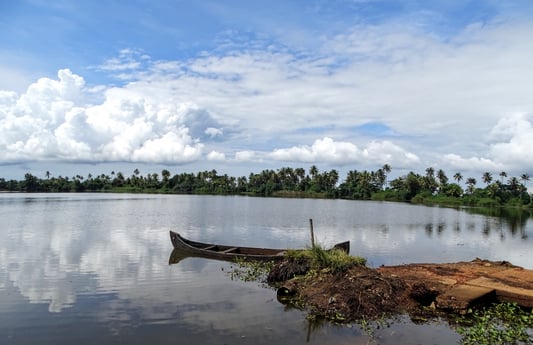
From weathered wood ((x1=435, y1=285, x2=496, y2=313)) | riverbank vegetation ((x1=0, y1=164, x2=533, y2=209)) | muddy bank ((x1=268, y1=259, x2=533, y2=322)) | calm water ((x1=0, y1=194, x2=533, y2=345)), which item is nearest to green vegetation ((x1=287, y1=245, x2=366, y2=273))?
muddy bank ((x1=268, y1=259, x2=533, y2=322))

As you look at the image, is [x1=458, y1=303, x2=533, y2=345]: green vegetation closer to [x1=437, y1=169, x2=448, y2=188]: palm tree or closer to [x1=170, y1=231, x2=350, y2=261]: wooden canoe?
[x1=170, y1=231, x2=350, y2=261]: wooden canoe

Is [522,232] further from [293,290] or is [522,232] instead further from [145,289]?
→ [145,289]

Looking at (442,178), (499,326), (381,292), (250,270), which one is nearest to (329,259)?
(381,292)

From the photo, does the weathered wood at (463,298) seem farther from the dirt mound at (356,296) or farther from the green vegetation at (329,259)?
the green vegetation at (329,259)

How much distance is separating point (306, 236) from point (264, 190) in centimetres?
10455

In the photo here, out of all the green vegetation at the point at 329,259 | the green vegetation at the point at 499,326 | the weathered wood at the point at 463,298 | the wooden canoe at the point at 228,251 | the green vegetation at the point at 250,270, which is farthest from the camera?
the wooden canoe at the point at 228,251

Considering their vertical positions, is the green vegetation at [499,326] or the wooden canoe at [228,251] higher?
the wooden canoe at [228,251]

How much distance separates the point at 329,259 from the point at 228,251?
7530 mm

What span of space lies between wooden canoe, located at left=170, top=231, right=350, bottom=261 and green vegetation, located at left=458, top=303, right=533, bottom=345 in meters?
7.66

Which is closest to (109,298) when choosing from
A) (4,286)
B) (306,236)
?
(4,286)

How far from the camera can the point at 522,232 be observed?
119ft

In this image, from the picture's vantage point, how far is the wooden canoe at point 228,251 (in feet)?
60.0

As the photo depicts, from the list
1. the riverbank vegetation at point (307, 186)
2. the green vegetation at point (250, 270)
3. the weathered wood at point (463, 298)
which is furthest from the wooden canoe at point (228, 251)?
the riverbank vegetation at point (307, 186)

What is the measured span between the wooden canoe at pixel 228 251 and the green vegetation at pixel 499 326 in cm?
766
